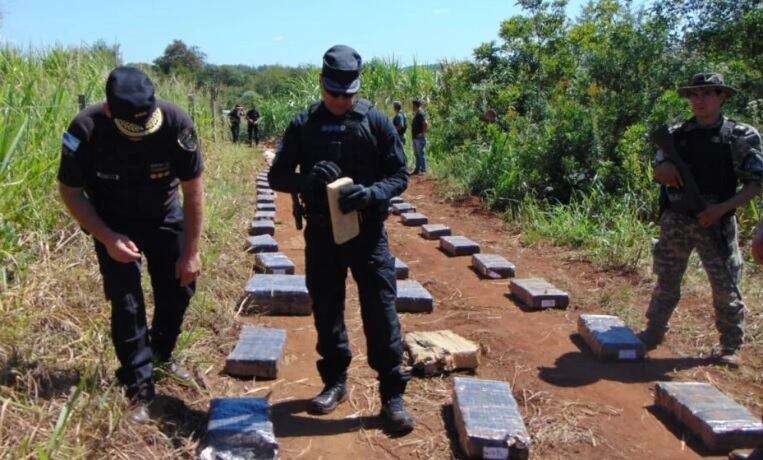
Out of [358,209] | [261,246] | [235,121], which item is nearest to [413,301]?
[261,246]

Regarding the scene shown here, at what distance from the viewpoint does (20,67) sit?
6.11 meters

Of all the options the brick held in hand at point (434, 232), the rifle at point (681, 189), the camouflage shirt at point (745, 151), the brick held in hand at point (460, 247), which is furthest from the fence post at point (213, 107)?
the camouflage shirt at point (745, 151)

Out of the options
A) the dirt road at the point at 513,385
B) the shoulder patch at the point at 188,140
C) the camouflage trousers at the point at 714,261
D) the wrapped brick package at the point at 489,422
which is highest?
the shoulder patch at the point at 188,140

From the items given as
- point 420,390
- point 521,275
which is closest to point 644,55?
point 521,275

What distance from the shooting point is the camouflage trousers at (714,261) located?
13.9 ft

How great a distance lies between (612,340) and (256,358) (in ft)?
7.28

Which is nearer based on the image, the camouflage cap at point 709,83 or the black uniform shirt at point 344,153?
the black uniform shirt at point 344,153

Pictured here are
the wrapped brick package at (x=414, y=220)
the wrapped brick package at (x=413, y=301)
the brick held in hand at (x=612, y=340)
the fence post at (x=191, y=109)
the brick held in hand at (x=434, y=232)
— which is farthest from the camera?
the fence post at (x=191, y=109)

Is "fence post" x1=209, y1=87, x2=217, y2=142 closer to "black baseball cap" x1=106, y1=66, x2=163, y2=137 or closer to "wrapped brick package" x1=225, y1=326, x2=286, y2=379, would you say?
"wrapped brick package" x1=225, y1=326, x2=286, y2=379

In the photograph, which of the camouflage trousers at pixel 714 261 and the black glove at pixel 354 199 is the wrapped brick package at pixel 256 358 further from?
the camouflage trousers at pixel 714 261

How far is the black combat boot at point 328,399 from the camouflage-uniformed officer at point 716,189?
7.40 feet

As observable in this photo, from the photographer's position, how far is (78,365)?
3.60 meters

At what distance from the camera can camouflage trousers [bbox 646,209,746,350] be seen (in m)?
4.25

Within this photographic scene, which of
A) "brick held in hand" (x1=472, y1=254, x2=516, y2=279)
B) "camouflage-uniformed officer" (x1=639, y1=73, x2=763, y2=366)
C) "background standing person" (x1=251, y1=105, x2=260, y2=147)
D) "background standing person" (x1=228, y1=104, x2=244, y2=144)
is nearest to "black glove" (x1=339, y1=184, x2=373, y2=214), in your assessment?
"camouflage-uniformed officer" (x1=639, y1=73, x2=763, y2=366)
